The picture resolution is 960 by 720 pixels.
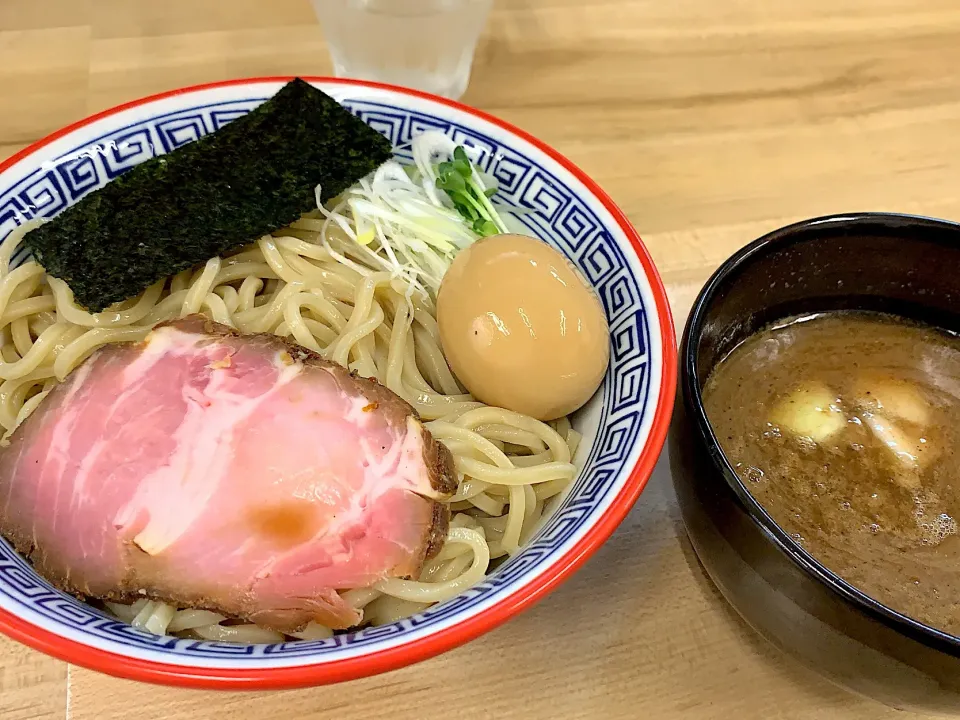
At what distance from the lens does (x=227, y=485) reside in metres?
1.00

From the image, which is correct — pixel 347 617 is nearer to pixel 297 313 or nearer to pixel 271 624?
pixel 271 624

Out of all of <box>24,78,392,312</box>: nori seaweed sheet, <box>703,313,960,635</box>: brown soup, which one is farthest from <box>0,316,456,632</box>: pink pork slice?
<box>703,313,960,635</box>: brown soup

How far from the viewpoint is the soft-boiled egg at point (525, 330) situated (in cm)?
115

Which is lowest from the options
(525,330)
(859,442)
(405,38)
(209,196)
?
(859,442)

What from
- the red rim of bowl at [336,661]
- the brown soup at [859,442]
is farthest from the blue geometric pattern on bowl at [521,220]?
the brown soup at [859,442]

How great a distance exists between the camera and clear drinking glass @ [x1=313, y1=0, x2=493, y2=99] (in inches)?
66.4

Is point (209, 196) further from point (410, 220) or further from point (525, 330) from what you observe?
point (525, 330)

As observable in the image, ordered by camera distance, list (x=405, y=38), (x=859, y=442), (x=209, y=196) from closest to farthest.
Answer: (x=859, y=442) < (x=209, y=196) < (x=405, y=38)

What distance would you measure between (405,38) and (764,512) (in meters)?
1.33

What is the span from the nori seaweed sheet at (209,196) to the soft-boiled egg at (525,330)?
34cm

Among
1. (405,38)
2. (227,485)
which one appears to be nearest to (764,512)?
(227,485)

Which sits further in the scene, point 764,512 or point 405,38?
point 405,38

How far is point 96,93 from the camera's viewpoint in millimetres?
1888

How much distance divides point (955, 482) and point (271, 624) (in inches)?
38.3
